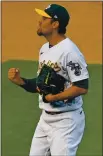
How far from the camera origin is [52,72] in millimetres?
4105

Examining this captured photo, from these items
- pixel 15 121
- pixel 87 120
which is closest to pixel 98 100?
pixel 87 120

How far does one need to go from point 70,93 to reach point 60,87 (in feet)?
0.44

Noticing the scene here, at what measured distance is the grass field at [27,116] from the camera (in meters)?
5.91

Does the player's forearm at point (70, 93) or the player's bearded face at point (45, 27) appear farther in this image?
the player's bearded face at point (45, 27)

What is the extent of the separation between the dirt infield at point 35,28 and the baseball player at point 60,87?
441 cm

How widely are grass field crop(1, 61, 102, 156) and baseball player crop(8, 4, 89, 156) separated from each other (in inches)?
63.2

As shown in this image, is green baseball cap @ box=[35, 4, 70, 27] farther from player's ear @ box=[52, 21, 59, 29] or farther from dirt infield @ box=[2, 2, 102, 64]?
dirt infield @ box=[2, 2, 102, 64]

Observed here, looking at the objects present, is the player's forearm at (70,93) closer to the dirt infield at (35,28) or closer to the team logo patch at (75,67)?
the team logo patch at (75,67)

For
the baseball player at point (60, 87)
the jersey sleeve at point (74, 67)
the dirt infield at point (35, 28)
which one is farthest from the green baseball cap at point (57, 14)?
the dirt infield at point (35, 28)

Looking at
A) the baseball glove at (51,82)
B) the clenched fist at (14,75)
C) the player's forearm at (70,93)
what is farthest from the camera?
the clenched fist at (14,75)

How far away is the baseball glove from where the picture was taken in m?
4.09

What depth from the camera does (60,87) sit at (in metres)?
4.09

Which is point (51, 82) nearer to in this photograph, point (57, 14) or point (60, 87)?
point (60, 87)

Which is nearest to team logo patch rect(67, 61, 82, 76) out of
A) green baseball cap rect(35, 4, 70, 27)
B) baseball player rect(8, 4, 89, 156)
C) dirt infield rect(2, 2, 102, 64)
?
baseball player rect(8, 4, 89, 156)
